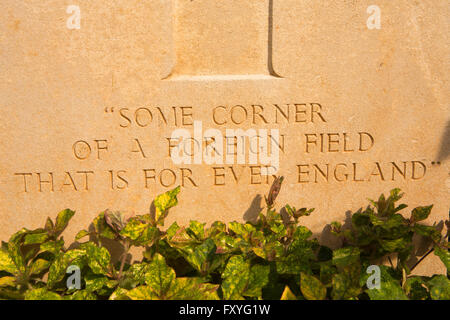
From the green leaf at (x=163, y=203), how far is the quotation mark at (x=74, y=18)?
3.01 feet

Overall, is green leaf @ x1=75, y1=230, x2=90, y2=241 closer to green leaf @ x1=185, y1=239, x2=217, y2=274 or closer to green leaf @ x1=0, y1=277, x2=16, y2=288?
green leaf @ x1=0, y1=277, x2=16, y2=288

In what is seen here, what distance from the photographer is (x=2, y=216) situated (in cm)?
190

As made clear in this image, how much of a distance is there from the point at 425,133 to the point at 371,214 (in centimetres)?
53

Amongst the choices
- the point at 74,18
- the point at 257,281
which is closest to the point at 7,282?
the point at 257,281

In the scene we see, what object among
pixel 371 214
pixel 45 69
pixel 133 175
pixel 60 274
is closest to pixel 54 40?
pixel 45 69

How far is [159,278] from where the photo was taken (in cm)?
141

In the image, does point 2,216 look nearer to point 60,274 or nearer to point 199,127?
point 60,274

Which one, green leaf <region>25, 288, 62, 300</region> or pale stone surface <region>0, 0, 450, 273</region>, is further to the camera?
pale stone surface <region>0, 0, 450, 273</region>

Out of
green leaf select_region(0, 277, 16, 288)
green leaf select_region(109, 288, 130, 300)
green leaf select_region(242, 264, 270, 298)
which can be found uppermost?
green leaf select_region(242, 264, 270, 298)

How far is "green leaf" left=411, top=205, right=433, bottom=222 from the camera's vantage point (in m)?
1.83

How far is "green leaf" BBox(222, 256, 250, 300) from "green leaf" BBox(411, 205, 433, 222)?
95cm

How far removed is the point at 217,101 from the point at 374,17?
89cm

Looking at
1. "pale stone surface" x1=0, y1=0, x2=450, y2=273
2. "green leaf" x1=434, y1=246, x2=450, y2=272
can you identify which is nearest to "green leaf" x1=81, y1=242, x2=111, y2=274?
"pale stone surface" x1=0, y1=0, x2=450, y2=273

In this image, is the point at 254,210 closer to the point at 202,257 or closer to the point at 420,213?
the point at 202,257
